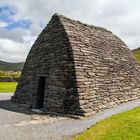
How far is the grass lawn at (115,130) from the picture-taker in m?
10.3

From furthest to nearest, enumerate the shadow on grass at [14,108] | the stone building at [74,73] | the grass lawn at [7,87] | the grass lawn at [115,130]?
the grass lawn at [7,87] < the shadow on grass at [14,108] < the stone building at [74,73] < the grass lawn at [115,130]

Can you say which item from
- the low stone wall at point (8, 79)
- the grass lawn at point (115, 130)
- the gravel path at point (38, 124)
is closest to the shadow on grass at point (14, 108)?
the gravel path at point (38, 124)

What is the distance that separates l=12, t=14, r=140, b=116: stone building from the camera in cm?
1498

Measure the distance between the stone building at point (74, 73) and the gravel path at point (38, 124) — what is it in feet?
2.99

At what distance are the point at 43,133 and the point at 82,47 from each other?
6.92 meters

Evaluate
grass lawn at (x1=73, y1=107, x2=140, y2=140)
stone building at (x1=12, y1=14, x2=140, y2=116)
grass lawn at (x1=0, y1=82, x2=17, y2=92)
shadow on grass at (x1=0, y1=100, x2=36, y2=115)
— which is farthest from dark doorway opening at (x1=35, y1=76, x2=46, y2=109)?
grass lawn at (x1=0, y1=82, x2=17, y2=92)

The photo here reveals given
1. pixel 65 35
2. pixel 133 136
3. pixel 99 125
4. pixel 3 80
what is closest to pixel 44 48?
pixel 65 35

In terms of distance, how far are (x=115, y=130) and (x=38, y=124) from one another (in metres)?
3.54

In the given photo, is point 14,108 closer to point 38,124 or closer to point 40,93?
point 40,93

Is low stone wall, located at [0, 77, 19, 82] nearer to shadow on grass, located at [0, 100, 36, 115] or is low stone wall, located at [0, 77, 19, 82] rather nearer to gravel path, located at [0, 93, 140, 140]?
shadow on grass, located at [0, 100, 36, 115]

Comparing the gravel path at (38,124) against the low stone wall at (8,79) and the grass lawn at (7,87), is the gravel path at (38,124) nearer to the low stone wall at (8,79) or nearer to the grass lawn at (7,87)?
the grass lawn at (7,87)

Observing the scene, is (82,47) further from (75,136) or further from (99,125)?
(75,136)

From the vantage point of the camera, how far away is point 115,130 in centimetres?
1098

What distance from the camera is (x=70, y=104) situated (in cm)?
1470
